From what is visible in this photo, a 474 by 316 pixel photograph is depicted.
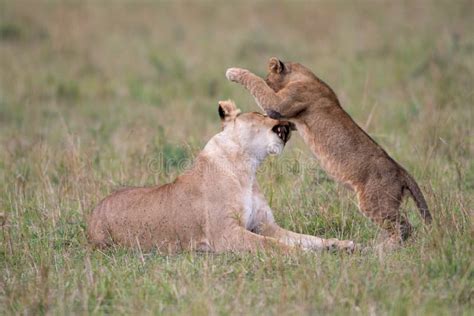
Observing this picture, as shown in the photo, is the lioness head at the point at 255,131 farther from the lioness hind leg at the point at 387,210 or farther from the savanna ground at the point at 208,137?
the lioness hind leg at the point at 387,210

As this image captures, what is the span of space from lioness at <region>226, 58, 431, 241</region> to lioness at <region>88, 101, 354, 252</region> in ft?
0.58

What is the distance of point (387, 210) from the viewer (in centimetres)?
582

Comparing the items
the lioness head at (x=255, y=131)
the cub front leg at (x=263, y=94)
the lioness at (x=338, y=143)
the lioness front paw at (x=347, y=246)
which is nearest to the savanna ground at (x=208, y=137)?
the lioness front paw at (x=347, y=246)

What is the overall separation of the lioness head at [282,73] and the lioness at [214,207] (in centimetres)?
41

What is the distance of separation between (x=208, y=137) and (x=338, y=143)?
8.10 feet

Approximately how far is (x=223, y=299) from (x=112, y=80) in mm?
7760

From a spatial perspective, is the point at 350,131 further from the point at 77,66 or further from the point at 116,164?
the point at 77,66

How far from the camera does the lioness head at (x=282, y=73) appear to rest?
660 cm

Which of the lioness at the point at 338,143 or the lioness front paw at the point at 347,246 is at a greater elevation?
the lioness at the point at 338,143

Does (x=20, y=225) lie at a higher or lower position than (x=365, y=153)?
lower

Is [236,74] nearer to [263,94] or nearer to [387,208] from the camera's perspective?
[263,94]

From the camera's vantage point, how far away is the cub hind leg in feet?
19.0

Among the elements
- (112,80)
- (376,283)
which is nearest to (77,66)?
(112,80)

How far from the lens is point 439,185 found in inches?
272
